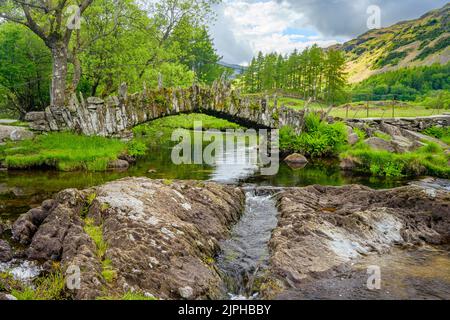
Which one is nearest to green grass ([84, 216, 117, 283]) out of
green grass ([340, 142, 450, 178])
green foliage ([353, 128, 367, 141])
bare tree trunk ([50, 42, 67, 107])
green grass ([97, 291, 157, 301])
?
green grass ([97, 291, 157, 301])

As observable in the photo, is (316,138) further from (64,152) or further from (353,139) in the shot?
(64,152)

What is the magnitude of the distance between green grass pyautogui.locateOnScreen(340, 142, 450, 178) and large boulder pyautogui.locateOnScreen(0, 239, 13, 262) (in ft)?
66.0

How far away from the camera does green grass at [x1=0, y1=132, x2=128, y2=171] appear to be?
21812 mm

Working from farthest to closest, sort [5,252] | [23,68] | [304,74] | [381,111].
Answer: [304,74] < [381,111] < [23,68] < [5,252]

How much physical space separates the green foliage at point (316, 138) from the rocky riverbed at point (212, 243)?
16.1 m

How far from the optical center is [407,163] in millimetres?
22953

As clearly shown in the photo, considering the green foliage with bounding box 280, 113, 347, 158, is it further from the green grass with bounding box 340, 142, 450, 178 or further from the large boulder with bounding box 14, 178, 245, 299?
the large boulder with bounding box 14, 178, 245, 299

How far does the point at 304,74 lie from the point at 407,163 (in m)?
91.1

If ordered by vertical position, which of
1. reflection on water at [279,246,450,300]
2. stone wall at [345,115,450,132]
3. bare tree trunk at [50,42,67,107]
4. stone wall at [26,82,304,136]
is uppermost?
bare tree trunk at [50,42,67,107]

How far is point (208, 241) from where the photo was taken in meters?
9.67

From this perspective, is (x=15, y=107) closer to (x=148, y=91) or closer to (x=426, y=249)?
(x=148, y=91)

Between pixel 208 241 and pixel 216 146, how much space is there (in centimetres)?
2743

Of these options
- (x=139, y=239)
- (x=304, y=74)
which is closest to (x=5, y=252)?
(x=139, y=239)
